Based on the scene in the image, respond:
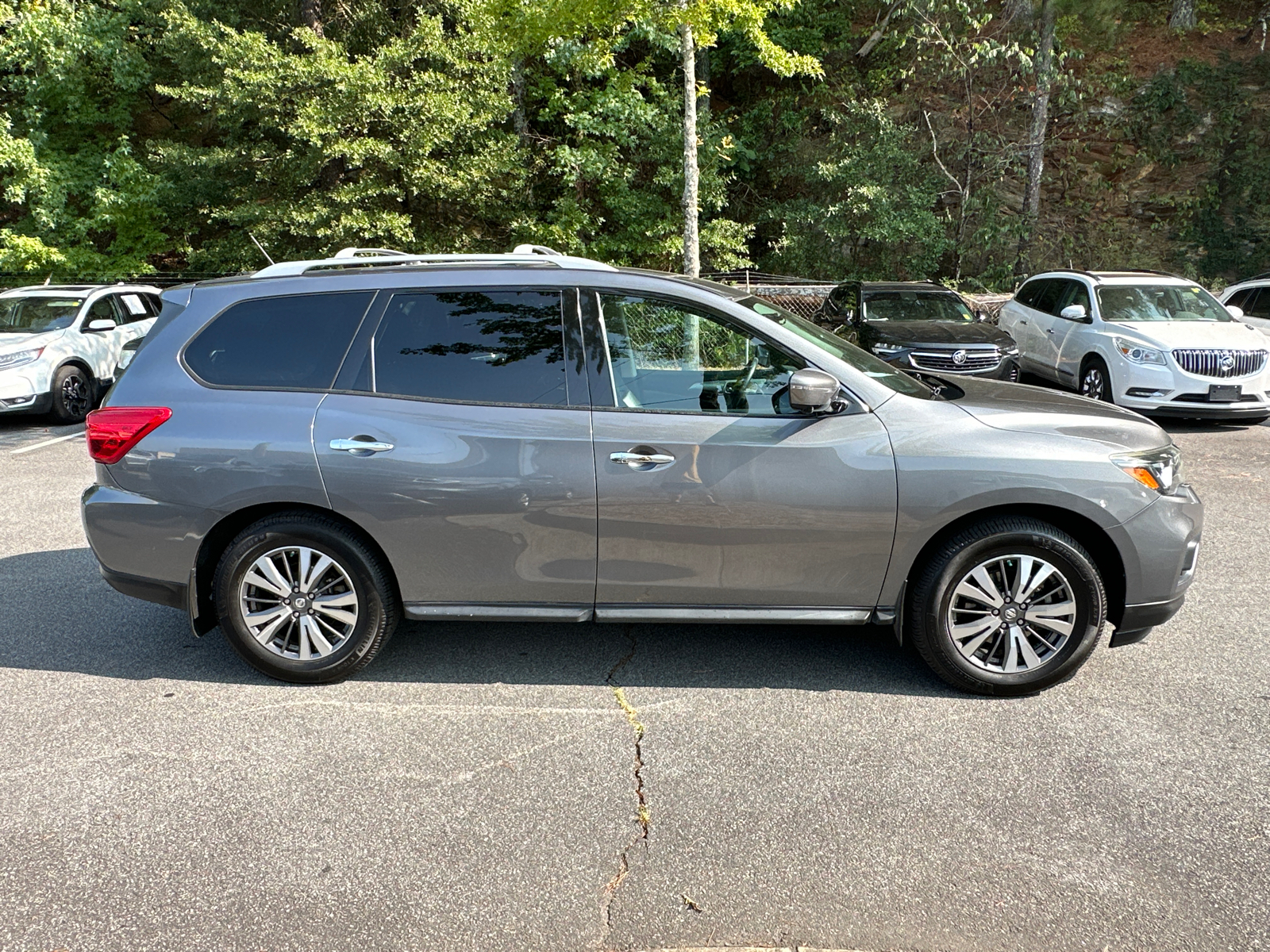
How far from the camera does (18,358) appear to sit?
11.4 m

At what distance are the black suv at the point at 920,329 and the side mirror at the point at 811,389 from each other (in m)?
6.16

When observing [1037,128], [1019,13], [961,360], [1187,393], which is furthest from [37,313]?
[1019,13]

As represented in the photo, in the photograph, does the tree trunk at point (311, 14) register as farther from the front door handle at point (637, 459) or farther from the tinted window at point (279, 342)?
the front door handle at point (637, 459)

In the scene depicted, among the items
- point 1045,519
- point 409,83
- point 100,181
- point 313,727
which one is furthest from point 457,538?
point 100,181

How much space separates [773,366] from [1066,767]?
1894 mm

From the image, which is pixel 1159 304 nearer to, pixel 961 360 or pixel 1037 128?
pixel 961 360

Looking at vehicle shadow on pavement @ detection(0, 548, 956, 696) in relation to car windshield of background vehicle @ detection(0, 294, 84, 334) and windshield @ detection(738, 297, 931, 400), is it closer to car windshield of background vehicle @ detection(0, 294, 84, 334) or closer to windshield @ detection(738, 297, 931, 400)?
windshield @ detection(738, 297, 931, 400)

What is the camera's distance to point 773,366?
13.4ft

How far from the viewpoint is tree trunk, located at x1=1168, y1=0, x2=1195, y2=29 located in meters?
25.4

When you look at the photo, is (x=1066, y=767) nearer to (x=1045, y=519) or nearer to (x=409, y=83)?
(x=1045, y=519)

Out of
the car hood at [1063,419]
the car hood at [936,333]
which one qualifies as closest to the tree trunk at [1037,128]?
the car hood at [936,333]

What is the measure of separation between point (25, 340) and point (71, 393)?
806 millimetres

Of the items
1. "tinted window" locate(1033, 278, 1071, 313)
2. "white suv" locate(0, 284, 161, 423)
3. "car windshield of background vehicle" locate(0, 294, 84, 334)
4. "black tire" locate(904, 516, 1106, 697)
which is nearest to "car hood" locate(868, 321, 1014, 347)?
"tinted window" locate(1033, 278, 1071, 313)

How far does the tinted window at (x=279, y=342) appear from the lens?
14.0ft
